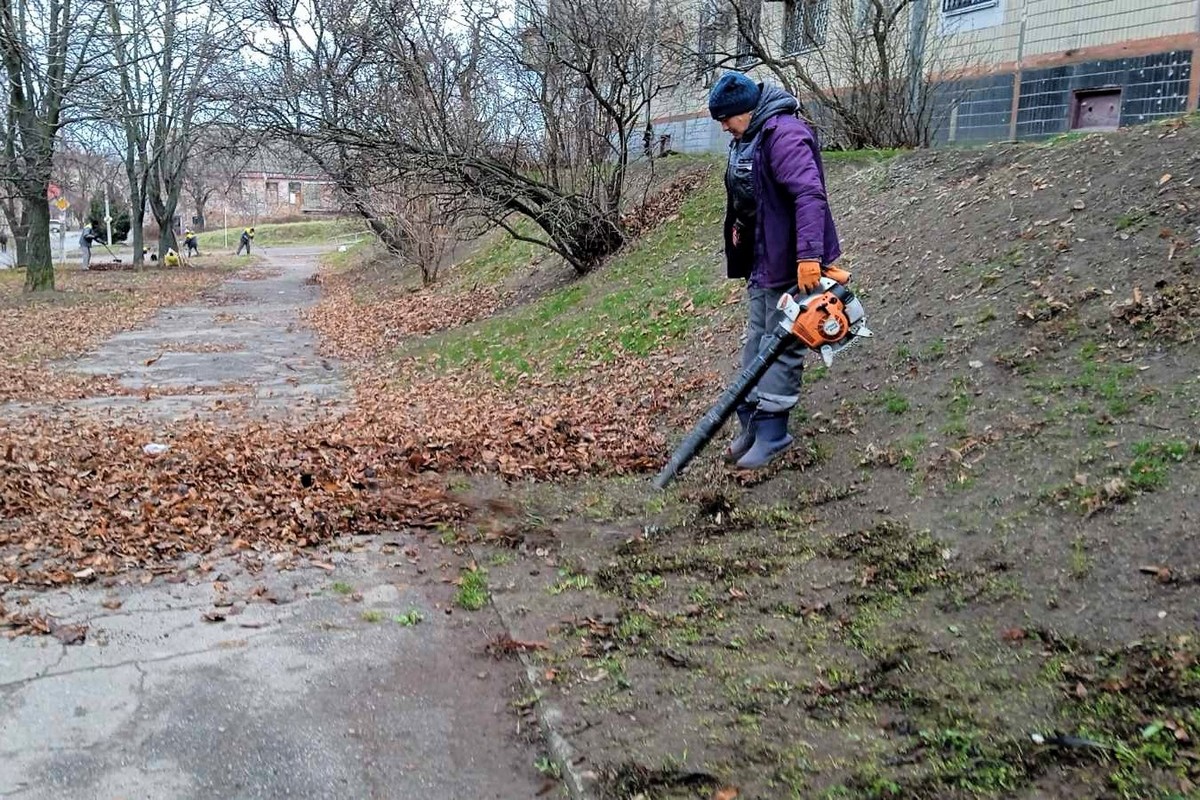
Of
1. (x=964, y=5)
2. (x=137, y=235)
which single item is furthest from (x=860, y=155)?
(x=137, y=235)

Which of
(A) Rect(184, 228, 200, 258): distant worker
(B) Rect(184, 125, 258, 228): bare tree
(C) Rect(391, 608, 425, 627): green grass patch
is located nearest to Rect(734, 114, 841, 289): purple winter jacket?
(C) Rect(391, 608, 425, 627): green grass patch

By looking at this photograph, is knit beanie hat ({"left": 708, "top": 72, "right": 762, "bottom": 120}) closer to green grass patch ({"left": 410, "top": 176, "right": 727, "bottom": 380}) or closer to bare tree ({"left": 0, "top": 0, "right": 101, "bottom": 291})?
green grass patch ({"left": 410, "top": 176, "right": 727, "bottom": 380})

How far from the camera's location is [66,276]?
3162 centimetres

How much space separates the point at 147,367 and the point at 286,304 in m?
11.6

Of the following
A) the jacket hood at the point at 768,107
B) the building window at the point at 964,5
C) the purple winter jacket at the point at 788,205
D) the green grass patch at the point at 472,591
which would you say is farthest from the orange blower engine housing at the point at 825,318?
the building window at the point at 964,5

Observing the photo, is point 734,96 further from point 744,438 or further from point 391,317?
point 391,317

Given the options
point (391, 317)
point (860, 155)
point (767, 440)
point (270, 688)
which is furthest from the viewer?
point (391, 317)

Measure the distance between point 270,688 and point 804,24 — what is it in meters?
14.4

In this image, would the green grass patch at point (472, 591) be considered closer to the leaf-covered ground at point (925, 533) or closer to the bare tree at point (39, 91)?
the leaf-covered ground at point (925, 533)

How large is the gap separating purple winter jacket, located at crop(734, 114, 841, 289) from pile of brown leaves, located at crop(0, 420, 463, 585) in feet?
7.37

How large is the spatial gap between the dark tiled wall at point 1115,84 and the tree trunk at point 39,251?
2069 cm

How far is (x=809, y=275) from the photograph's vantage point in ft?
17.7

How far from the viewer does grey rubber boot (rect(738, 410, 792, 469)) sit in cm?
594

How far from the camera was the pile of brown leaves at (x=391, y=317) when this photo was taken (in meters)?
15.5
